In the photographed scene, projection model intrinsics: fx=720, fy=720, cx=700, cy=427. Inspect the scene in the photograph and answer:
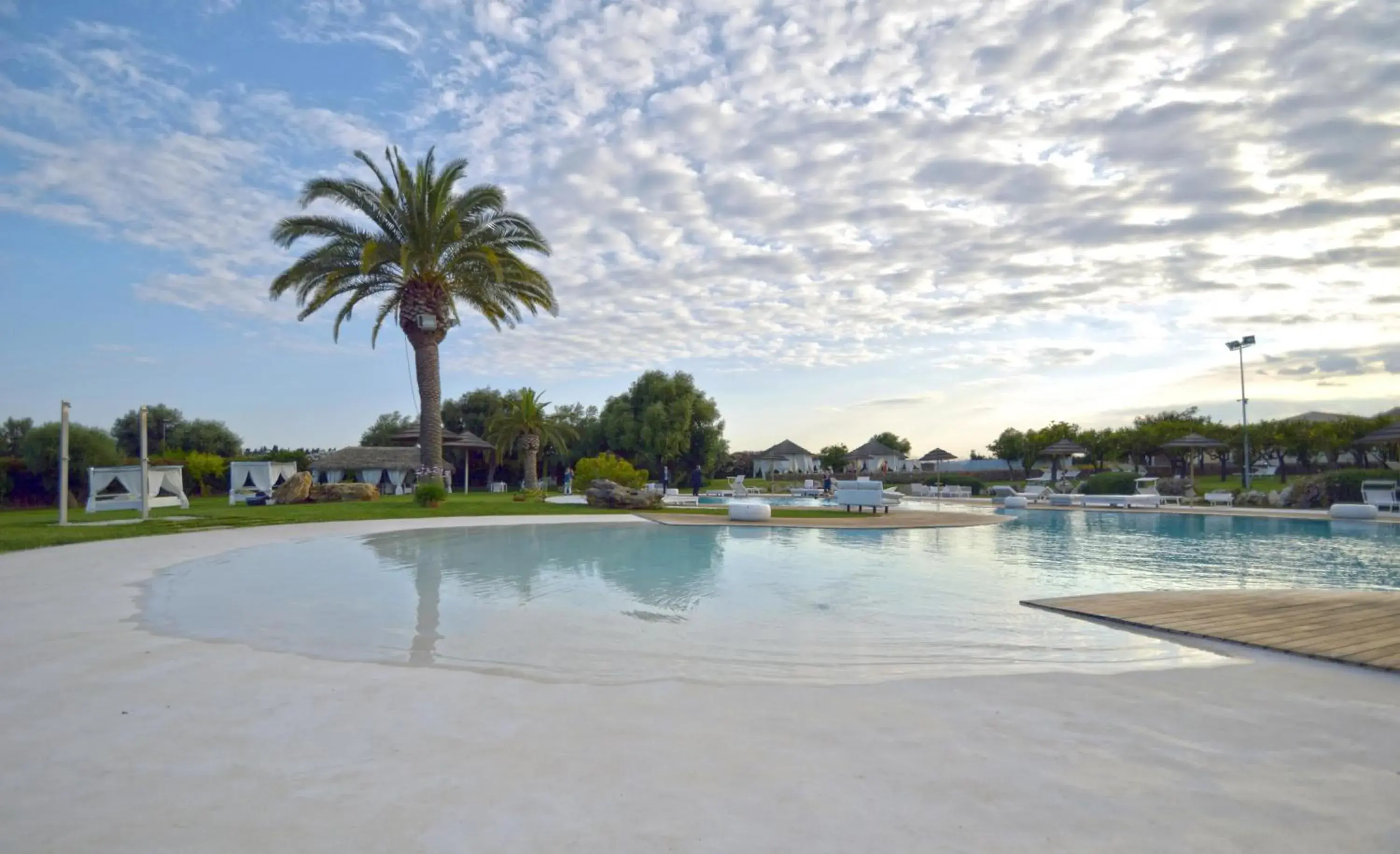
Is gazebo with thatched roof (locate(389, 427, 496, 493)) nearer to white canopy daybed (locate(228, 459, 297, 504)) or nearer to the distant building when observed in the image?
white canopy daybed (locate(228, 459, 297, 504))

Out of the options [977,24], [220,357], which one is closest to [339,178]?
[220,357]

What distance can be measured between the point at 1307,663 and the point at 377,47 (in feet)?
52.6

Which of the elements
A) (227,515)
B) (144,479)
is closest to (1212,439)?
(227,515)

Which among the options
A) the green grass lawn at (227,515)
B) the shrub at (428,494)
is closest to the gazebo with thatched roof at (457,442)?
the green grass lawn at (227,515)

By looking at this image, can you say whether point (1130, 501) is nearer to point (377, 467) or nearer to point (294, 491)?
point (294, 491)

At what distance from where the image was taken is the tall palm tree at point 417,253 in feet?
64.1

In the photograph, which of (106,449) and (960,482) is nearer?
(106,449)

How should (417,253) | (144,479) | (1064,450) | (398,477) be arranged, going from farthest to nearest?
1. (1064,450)
2. (398,477)
3. (417,253)
4. (144,479)

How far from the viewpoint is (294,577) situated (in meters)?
8.63

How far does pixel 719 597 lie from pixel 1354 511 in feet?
60.6

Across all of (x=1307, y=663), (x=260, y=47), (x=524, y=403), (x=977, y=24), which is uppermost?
(x=260, y=47)

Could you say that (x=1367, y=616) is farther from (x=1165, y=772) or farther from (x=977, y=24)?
(x=977, y=24)

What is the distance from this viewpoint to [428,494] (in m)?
20.6

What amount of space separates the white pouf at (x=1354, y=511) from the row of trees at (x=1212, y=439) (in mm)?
10196
